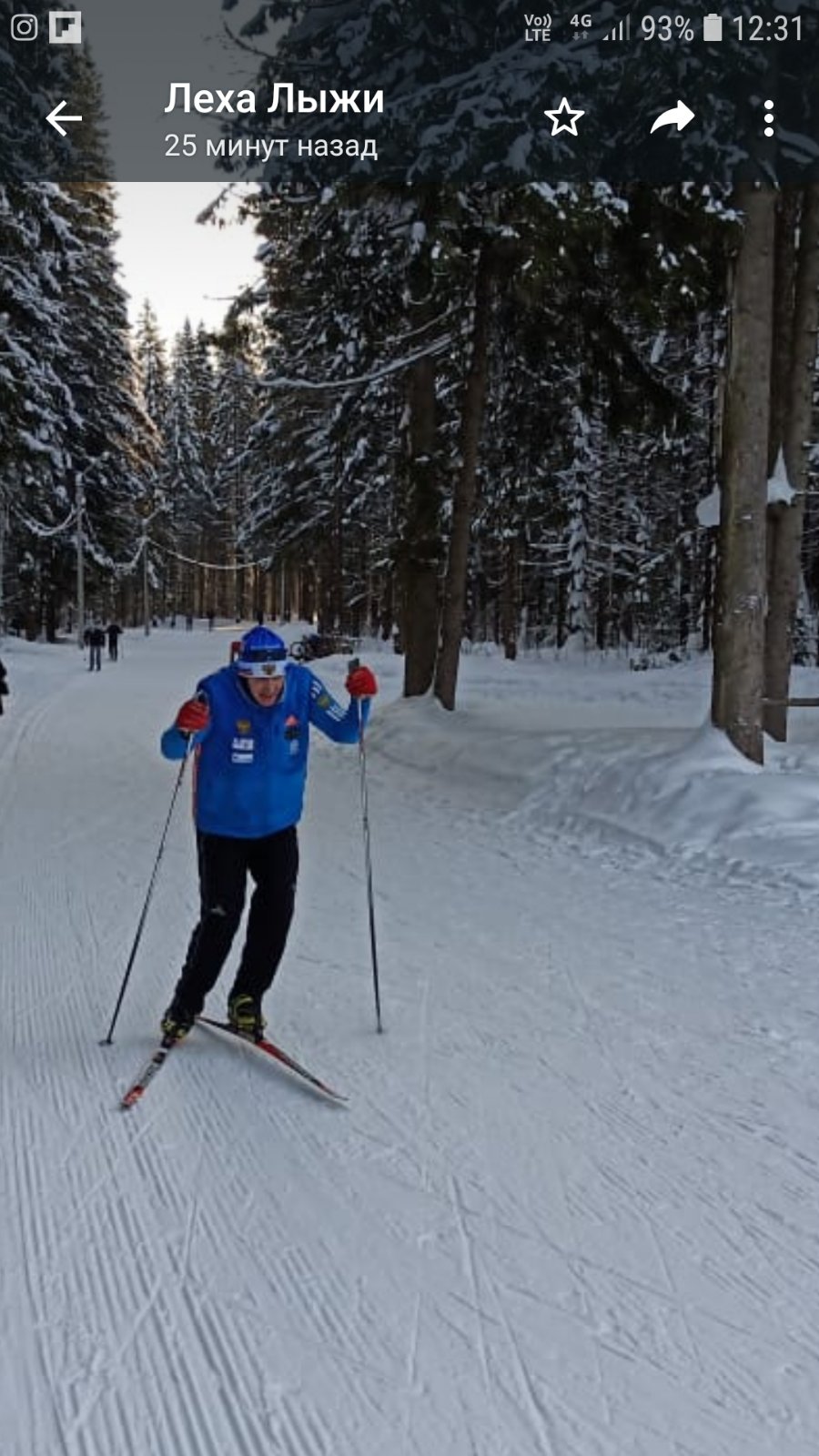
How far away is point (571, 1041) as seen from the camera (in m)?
5.09

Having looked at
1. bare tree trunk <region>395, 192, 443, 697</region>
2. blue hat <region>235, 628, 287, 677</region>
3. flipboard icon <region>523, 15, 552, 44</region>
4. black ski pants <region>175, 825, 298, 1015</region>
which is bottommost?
black ski pants <region>175, 825, 298, 1015</region>

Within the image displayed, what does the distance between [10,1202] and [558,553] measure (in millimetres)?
38017

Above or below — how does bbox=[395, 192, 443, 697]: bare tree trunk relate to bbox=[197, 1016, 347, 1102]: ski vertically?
above

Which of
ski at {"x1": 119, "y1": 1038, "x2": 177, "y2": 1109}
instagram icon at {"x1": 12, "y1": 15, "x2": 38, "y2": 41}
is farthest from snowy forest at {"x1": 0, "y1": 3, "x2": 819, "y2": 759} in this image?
ski at {"x1": 119, "y1": 1038, "x2": 177, "y2": 1109}

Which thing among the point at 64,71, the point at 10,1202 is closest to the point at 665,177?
the point at 10,1202

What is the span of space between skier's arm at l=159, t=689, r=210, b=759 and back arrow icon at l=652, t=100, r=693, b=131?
24.1 ft

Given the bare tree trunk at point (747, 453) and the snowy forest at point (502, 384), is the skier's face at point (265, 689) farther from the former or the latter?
the bare tree trunk at point (747, 453)

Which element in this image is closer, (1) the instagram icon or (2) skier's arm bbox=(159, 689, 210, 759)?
(2) skier's arm bbox=(159, 689, 210, 759)

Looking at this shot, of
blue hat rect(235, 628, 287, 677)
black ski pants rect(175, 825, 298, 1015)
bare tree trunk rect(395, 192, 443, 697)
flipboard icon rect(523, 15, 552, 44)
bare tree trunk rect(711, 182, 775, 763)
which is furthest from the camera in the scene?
bare tree trunk rect(395, 192, 443, 697)

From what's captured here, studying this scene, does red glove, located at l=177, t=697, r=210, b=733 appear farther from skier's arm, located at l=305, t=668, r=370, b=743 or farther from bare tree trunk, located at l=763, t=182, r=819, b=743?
bare tree trunk, located at l=763, t=182, r=819, b=743

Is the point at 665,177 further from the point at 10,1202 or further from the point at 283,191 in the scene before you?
the point at 10,1202

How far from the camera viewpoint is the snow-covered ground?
2.75m

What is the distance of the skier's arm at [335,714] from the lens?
520 cm

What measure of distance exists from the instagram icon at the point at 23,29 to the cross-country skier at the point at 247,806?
12.7 metres
